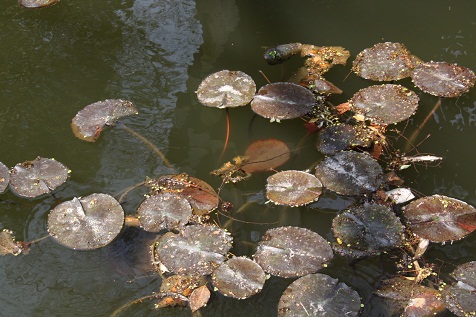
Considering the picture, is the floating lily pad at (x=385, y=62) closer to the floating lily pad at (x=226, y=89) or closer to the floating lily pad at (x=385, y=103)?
the floating lily pad at (x=385, y=103)

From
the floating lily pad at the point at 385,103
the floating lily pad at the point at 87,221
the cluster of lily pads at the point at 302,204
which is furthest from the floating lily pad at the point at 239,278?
the floating lily pad at the point at 385,103

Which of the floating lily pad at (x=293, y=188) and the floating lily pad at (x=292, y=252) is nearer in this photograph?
the floating lily pad at (x=292, y=252)

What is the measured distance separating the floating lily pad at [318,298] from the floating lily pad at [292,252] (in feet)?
0.19

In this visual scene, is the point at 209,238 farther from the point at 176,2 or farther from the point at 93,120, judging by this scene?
the point at 176,2

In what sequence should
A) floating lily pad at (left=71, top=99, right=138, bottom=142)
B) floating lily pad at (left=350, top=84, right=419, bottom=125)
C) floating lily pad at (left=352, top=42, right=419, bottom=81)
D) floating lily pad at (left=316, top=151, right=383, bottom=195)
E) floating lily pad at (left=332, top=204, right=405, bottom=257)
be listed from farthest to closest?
floating lily pad at (left=352, top=42, right=419, bottom=81), floating lily pad at (left=71, top=99, right=138, bottom=142), floating lily pad at (left=350, top=84, right=419, bottom=125), floating lily pad at (left=316, top=151, right=383, bottom=195), floating lily pad at (left=332, top=204, right=405, bottom=257)

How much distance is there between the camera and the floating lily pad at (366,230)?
7.34ft

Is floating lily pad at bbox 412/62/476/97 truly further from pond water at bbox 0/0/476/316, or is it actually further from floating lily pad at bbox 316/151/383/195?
floating lily pad at bbox 316/151/383/195

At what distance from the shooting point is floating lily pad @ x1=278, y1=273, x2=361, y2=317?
2.02 meters

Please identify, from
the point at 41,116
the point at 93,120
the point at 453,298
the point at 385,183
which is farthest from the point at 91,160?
the point at 453,298

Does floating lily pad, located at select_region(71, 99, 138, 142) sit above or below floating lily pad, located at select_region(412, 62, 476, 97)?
below

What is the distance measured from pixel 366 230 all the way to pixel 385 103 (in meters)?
0.85

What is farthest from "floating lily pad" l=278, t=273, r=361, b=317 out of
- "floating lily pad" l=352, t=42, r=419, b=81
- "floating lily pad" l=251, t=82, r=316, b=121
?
"floating lily pad" l=352, t=42, r=419, b=81

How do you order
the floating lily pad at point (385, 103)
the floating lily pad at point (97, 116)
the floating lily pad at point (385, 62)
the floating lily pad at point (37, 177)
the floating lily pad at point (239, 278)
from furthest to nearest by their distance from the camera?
1. the floating lily pad at point (385, 62)
2. the floating lily pad at point (97, 116)
3. the floating lily pad at point (385, 103)
4. the floating lily pad at point (37, 177)
5. the floating lily pad at point (239, 278)

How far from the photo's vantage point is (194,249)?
2.27 meters
